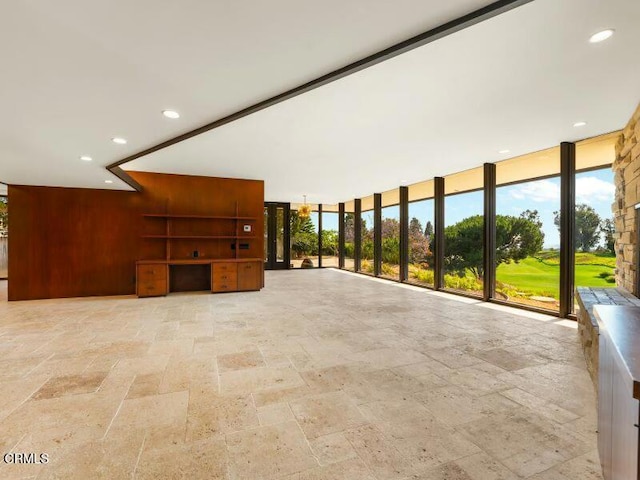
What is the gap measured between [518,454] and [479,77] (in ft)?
10.1

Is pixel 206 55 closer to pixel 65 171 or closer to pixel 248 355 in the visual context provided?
pixel 248 355

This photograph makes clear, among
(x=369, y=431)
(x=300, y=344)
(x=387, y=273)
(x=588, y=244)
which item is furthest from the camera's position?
(x=387, y=273)

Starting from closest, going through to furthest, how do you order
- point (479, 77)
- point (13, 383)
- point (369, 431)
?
point (369, 431), point (13, 383), point (479, 77)

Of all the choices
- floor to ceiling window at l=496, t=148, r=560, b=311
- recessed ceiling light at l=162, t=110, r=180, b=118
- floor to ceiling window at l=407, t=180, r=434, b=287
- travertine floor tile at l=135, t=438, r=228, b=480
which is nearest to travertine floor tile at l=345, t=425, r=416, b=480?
travertine floor tile at l=135, t=438, r=228, b=480

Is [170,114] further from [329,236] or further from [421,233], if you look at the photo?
[329,236]

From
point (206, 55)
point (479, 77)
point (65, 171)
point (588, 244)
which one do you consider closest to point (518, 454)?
point (479, 77)

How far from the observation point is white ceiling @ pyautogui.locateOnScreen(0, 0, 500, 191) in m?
1.69

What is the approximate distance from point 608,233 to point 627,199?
119cm

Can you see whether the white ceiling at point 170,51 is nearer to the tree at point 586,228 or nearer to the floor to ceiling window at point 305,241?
the tree at point 586,228

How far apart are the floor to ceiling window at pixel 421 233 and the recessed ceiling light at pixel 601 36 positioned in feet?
17.7

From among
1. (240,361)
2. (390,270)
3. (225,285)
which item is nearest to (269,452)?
(240,361)

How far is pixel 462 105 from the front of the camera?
135 inches

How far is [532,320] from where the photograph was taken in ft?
15.5

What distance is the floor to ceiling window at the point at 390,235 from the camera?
928cm
